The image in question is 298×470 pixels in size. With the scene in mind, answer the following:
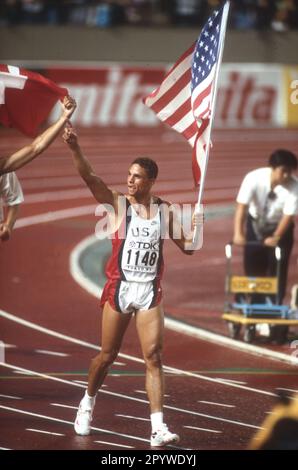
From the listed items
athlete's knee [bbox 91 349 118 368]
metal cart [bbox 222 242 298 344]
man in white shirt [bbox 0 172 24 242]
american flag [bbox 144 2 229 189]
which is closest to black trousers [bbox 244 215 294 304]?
metal cart [bbox 222 242 298 344]

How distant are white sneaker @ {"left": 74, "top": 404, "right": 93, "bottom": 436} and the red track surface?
73 mm

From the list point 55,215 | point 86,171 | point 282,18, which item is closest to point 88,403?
point 86,171

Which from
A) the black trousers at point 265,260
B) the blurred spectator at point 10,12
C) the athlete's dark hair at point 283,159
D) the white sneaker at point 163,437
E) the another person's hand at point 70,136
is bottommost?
the white sneaker at point 163,437

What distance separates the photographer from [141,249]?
944 centimetres

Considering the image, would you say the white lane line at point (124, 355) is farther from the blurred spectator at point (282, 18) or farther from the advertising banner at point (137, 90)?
the blurred spectator at point (282, 18)

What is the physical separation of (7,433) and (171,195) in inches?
676

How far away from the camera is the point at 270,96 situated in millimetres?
39688

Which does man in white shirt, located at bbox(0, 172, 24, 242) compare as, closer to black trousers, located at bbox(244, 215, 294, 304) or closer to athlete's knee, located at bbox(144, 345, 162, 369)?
athlete's knee, located at bbox(144, 345, 162, 369)

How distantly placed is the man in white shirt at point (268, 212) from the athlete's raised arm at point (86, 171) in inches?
168

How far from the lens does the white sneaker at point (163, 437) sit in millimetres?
9000

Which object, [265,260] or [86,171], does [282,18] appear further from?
[86,171]

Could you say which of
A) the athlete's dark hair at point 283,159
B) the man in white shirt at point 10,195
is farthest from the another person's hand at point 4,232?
the athlete's dark hair at point 283,159

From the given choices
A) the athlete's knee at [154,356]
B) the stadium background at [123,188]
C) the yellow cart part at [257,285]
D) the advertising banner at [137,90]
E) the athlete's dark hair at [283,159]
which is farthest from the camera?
the advertising banner at [137,90]

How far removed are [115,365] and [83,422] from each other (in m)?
2.99
